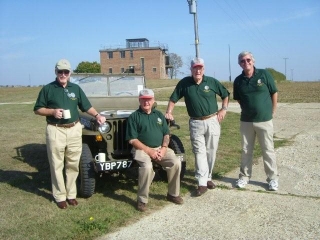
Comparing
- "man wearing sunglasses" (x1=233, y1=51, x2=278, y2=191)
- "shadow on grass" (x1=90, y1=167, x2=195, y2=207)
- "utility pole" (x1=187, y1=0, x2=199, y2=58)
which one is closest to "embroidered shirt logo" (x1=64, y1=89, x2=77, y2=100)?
"shadow on grass" (x1=90, y1=167, x2=195, y2=207)

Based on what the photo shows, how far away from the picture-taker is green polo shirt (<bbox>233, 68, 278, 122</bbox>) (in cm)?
494

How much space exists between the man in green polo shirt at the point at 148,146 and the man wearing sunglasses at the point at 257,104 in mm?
1131

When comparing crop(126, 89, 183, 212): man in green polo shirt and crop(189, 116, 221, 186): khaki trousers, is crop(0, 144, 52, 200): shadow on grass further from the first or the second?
crop(189, 116, 221, 186): khaki trousers

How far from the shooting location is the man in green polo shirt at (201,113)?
4.91 meters

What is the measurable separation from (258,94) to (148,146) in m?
1.63

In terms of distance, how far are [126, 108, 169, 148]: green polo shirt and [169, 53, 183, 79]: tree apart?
2809 inches

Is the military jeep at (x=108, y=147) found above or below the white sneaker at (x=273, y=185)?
above

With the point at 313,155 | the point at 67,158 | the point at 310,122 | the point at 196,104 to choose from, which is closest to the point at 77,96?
the point at 67,158

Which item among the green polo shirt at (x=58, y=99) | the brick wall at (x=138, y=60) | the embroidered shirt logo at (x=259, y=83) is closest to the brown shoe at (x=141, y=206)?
the green polo shirt at (x=58, y=99)

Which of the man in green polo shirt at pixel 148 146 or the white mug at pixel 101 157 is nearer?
the man in green polo shirt at pixel 148 146

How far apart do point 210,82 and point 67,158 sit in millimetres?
2132

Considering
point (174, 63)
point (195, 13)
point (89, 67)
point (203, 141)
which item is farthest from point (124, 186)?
point (174, 63)

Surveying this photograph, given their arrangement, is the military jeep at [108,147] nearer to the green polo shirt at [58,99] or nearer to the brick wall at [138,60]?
the green polo shirt at [58,99]

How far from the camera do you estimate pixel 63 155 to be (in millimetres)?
4664
